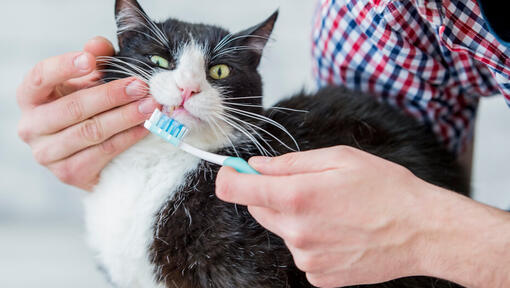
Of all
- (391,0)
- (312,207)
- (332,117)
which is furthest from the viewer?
(332,117)

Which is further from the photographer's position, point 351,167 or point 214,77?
point 214,77

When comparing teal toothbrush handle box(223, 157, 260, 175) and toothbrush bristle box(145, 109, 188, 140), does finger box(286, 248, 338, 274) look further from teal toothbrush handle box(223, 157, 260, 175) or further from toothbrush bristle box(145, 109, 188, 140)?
toothbrush bristle box(145, 109, 188, 140)

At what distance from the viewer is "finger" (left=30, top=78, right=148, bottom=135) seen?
0.83 metres

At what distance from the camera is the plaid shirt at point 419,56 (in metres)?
0.88

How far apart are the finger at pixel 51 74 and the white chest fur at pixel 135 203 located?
0.61 feet

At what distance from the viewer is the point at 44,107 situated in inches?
35.8

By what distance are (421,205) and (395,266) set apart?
→ 108 millimetres

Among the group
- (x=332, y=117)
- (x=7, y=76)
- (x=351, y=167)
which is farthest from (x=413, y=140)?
(x=7, y=76)

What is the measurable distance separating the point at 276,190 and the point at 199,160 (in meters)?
0.30

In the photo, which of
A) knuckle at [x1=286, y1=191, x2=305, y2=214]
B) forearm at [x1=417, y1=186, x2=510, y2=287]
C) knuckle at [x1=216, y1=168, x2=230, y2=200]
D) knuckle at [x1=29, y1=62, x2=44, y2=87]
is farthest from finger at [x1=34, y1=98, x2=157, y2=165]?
forearm at [x1=417, y1=186, x2=510, y2=287]

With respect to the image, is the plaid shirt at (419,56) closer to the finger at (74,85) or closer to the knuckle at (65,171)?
the finger at (74,85)

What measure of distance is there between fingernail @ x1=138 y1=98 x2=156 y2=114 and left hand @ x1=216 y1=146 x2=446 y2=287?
0.21 m

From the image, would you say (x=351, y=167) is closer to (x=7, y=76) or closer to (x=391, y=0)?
(x=391, y=0)

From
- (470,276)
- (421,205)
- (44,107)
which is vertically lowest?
(470,276)
